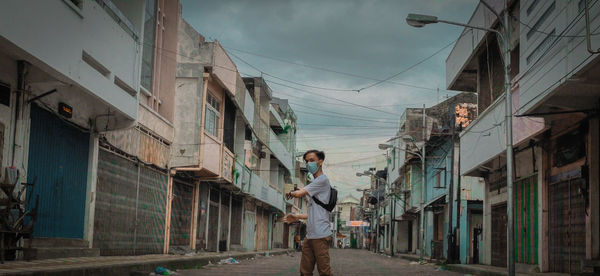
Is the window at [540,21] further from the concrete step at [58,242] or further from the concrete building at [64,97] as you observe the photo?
the concrete step at [58,242]

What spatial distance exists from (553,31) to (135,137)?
1072 centimetres

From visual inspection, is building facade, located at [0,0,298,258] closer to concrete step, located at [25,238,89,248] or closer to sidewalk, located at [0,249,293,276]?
concrete step, located at [25,238,89,248]

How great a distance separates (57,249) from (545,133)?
465 inches

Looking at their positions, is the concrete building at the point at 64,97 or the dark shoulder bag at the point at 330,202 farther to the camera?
the concrete building at the point at 64,97

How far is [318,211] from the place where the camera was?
273 inches

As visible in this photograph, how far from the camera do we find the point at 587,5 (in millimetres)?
10383

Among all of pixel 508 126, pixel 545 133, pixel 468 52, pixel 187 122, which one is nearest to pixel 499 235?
pixel 468 52

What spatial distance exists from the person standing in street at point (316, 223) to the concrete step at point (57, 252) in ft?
18.4

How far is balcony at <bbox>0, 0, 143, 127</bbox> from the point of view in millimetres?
9157

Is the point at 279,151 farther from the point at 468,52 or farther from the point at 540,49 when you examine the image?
the point at 540,49

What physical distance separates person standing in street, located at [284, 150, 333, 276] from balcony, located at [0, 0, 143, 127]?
186 inches

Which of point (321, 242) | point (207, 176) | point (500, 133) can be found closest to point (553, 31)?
point (500, 133)

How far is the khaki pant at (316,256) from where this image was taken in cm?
660

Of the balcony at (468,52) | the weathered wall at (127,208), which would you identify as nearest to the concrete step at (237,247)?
the weathered wall at (127,208)
